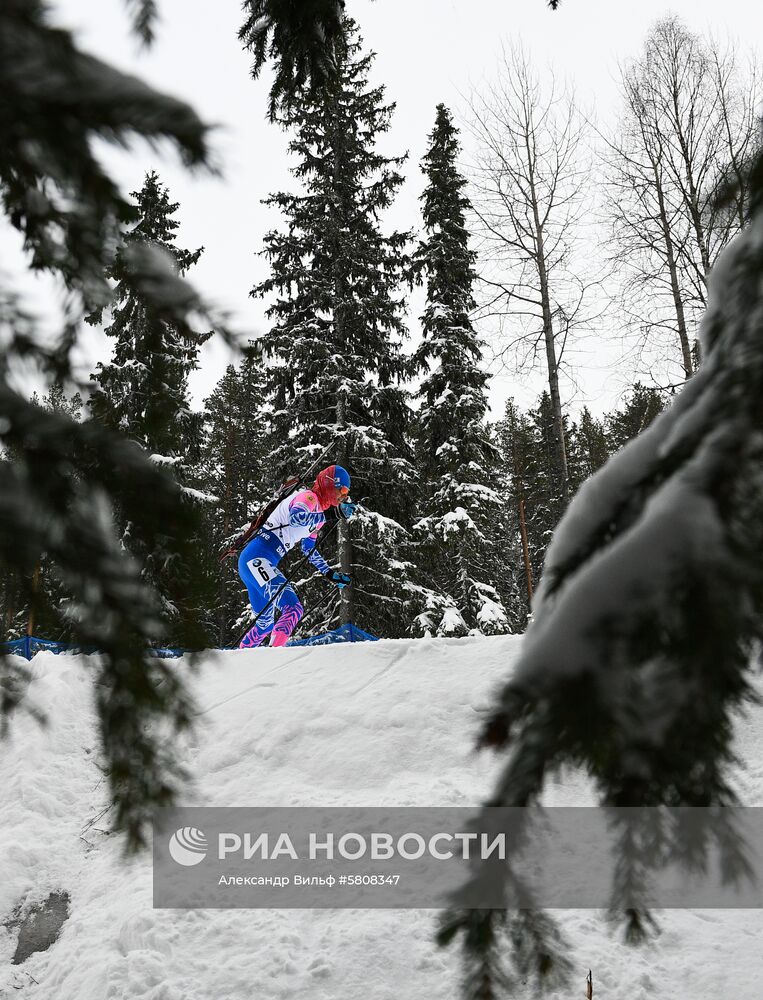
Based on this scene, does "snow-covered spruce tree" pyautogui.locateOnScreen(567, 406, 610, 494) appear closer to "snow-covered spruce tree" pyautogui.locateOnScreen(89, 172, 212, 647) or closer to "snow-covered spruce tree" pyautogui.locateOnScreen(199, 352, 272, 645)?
"snow-covered spruce tree" pyautogui.locateOnScreen(199, 352, 272, 645)

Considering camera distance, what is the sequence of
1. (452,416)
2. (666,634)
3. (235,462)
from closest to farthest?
(666,634) → (452,416) → (235,462)

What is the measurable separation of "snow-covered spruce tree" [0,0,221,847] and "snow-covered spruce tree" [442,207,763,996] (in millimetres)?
621

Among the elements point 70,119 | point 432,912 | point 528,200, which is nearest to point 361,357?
point 528,200

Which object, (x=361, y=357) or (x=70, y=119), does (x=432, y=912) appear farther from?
(x=361, y=357)

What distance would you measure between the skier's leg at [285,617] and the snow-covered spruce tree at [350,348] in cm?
266

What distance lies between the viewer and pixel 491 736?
2.20ft

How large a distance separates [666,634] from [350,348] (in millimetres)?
15218

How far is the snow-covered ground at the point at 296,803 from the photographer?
4512 mm

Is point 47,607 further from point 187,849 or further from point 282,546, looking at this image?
point 282,546

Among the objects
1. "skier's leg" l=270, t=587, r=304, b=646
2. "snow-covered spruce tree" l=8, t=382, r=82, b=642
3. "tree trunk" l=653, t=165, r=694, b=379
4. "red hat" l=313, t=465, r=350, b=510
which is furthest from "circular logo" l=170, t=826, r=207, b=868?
"tree trunk" l=653, t=165, r=694, b=379

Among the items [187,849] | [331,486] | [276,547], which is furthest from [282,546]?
[187,849]

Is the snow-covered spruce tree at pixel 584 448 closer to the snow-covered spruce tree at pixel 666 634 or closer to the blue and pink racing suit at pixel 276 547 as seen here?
the blue and pink racing suit at pixel 276 547

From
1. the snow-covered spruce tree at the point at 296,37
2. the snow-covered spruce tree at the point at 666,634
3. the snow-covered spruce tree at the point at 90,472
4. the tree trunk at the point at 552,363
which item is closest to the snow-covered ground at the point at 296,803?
the snow-covered spruce tree at the point at 90,472

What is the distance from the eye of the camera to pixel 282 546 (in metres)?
10.4
